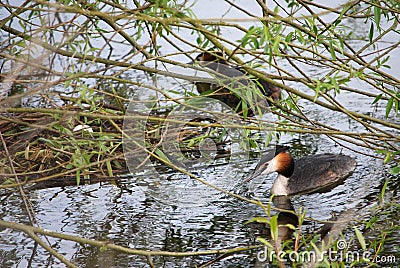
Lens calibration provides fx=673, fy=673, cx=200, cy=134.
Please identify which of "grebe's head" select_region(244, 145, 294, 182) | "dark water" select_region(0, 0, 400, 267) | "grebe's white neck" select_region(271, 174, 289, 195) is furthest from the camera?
"grebe's head" select_region(244, 145, 294, 182)

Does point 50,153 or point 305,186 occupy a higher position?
point 50,153

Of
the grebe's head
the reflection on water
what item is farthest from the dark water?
the grebe's head

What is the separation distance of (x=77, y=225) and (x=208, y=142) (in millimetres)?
1829

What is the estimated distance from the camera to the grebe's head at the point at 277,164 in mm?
5605

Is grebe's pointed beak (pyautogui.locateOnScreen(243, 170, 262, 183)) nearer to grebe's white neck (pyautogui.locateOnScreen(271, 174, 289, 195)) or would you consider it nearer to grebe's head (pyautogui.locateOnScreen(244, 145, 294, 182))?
grebe's head (pyautogui.locateOnScreen(244, 145, 294, 182))

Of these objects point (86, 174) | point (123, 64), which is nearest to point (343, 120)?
point (86, 174)

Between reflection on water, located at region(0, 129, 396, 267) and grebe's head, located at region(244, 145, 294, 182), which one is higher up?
grebe's head, located at region(244, 145, 294, 182)

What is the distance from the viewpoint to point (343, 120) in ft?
21.5

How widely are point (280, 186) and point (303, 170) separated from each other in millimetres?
373

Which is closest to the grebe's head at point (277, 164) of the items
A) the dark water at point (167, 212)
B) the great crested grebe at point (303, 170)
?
the great crested grebe at point (303, 170)

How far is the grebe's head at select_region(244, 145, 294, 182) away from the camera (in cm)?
561

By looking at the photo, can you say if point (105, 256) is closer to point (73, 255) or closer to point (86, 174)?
point (73, 255)

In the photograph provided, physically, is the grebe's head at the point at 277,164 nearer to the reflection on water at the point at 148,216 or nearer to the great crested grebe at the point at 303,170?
the great crested grebe at the point at 303,170

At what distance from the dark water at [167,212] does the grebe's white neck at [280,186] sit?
0.28 ft
